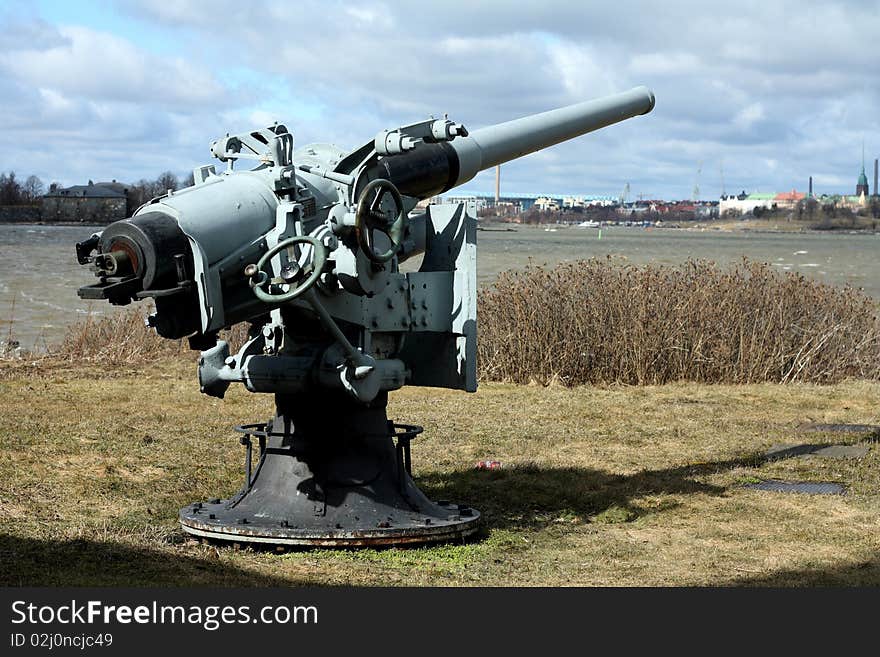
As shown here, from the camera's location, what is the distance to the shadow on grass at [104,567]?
19.6ft

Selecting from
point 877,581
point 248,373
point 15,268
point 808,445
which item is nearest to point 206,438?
point 248,373

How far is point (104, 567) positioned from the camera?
6.26 meters

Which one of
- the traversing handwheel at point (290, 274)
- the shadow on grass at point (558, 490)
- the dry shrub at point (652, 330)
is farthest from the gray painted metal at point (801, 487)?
the dry shrub at point (652, 330)

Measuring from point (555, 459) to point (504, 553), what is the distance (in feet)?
9.38

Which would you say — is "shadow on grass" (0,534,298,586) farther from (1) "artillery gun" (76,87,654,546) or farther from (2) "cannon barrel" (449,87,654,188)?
(2) "cannon barrel" (449,87,654,188)

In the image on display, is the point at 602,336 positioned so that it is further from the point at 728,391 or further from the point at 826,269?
the point at 826,269

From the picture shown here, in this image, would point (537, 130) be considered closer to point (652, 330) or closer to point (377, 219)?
point (377, 219)

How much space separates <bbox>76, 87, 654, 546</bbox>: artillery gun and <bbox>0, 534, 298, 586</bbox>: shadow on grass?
427 millimetres

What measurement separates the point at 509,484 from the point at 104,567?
3.27 m

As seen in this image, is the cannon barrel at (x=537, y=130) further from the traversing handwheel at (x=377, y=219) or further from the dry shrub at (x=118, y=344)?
the dry shrub at (x=118, y=344)

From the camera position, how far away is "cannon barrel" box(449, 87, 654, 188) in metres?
7.84

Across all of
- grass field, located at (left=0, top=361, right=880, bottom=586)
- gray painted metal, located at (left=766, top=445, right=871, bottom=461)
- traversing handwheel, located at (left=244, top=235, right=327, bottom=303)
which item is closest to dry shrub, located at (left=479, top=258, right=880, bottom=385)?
grass field, located at (left=0, top=361, right=880, bottom=586)

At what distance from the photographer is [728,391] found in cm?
1313

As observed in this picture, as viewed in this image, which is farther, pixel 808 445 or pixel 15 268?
pixel 15 268
